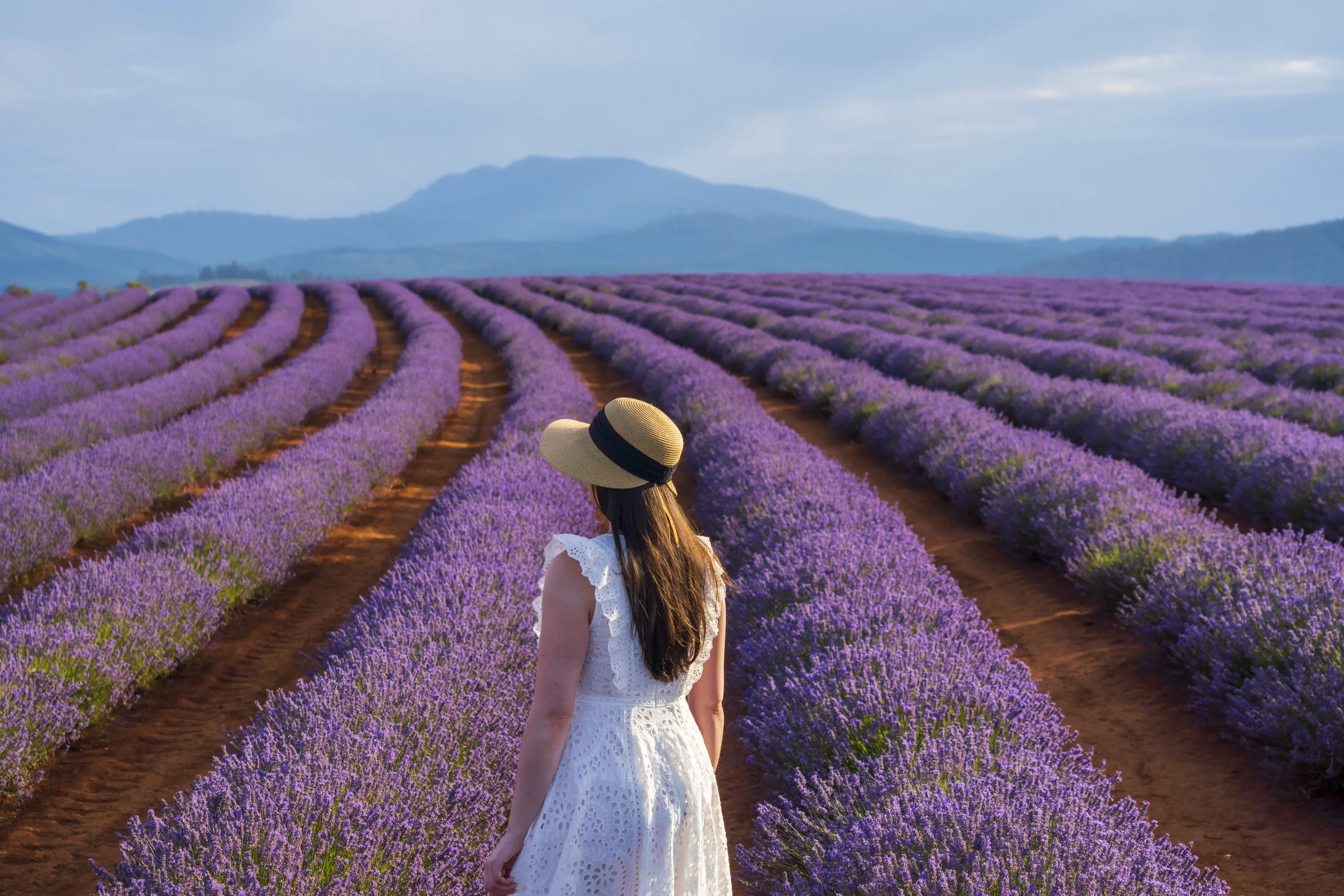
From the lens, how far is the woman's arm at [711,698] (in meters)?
1.58

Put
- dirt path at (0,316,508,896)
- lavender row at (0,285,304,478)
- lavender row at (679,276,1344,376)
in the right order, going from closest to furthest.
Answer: dirt path at (0,316,508,896), lavender row at (0,285,304,478), lavender row at (679,276,1344,376)

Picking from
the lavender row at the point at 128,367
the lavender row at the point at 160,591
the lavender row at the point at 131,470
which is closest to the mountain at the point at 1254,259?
the lavender row at the point at 128,367

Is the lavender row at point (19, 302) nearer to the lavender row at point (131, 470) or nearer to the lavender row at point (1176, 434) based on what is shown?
the lavender row at point (131, 470)

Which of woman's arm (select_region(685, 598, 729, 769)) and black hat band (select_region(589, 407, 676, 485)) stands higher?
black hat band (select_region(589, 407, 676, 485))

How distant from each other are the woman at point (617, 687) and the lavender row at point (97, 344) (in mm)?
11762

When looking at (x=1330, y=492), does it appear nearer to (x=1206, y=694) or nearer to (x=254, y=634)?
(x=1206, y=694)

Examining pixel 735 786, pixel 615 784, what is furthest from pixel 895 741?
pixel 615 784

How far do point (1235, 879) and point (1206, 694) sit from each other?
3.42 feet

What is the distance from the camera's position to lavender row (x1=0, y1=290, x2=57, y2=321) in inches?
902

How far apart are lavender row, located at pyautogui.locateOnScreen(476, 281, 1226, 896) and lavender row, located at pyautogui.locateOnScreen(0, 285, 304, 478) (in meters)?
5.73

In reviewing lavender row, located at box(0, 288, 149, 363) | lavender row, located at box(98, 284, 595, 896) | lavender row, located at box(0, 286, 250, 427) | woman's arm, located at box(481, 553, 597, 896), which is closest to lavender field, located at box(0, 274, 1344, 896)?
lavender row, located at box(98, 284, 595, 896)

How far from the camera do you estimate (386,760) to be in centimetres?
213

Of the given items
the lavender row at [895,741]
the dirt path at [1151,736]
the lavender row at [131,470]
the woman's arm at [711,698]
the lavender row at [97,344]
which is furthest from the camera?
the lavender row at [97,344]

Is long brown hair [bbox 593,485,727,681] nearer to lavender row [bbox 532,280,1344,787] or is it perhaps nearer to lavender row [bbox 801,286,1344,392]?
lavender row [bbox 532,280,1344,787]
